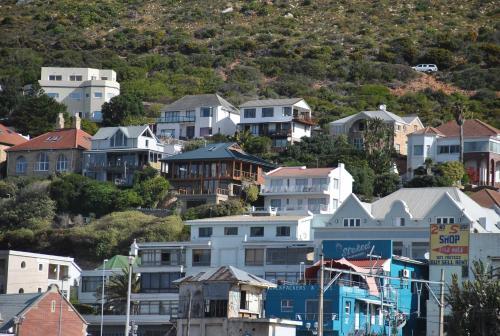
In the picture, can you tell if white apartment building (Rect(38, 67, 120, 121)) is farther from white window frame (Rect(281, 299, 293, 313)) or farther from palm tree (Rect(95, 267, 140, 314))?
white window frame (Rect(281, 299, 293, 313))

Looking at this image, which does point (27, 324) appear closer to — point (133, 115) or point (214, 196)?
point (214, 196)

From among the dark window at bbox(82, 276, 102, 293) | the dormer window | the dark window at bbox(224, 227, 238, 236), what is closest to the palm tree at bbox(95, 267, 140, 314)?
the dark window at bbox(82, 276, 102, 293)

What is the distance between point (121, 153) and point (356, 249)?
4704cm

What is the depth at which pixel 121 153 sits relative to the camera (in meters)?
143

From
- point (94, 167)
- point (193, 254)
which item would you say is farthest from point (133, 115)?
point (193, 254)

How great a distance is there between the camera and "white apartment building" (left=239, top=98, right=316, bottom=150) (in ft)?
500

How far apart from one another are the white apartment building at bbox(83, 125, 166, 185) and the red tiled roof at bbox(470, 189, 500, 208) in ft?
115

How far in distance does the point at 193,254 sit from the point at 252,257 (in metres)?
4.81

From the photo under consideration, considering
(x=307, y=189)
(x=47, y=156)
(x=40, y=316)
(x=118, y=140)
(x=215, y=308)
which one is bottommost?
(x=40, y=316)

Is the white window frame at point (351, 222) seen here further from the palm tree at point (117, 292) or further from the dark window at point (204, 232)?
the palm tree at point (117, 292)

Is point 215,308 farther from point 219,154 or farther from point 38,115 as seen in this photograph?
point 38,115

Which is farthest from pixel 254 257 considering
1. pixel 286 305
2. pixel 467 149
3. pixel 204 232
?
pixel 467 149

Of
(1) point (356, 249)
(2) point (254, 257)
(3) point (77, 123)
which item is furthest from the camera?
(3) point (77, 123)

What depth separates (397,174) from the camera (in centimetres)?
13712
